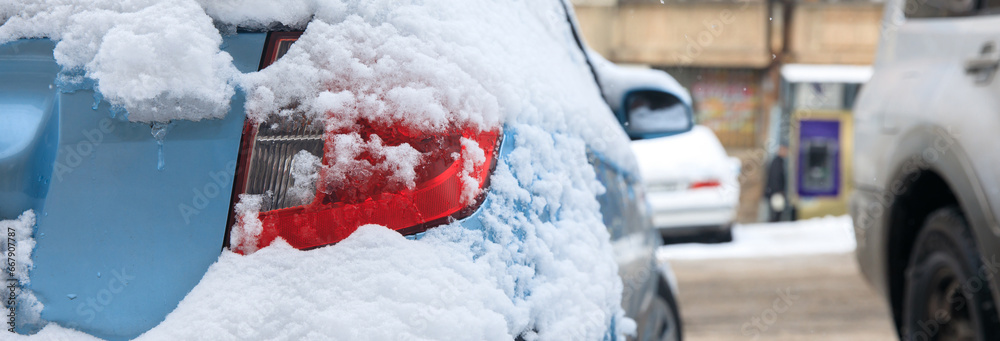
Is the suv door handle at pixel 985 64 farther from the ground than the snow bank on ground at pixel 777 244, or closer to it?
farther from the ground

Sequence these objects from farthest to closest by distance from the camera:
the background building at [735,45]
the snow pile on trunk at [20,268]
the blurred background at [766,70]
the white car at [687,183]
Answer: the background building at [735,45] → the blurred background at [766,70] → the white car at [687,183] → the snow pile on trunk at [20,268]

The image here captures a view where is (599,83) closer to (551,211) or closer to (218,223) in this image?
(551,211)

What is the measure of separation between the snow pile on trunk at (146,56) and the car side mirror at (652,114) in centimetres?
160

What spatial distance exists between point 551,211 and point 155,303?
670 millimetres

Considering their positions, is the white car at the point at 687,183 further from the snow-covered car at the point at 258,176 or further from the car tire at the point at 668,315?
the snow-covered car at the point at 258,176

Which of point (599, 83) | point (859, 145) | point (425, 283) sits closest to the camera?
point (425, 283)

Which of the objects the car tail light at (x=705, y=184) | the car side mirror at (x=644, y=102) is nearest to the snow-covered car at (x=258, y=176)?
the car side mirror at (x=644, y=102)

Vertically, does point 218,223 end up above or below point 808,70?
above

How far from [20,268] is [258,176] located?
1.19 ft

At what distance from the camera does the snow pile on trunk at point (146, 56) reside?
1261mm

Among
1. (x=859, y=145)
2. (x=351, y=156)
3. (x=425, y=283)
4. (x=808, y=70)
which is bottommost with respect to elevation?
(x=808, y=70)

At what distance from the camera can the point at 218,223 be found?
1264mm

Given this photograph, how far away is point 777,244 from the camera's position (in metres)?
10.8

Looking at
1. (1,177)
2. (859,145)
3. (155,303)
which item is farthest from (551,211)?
(859,145)
